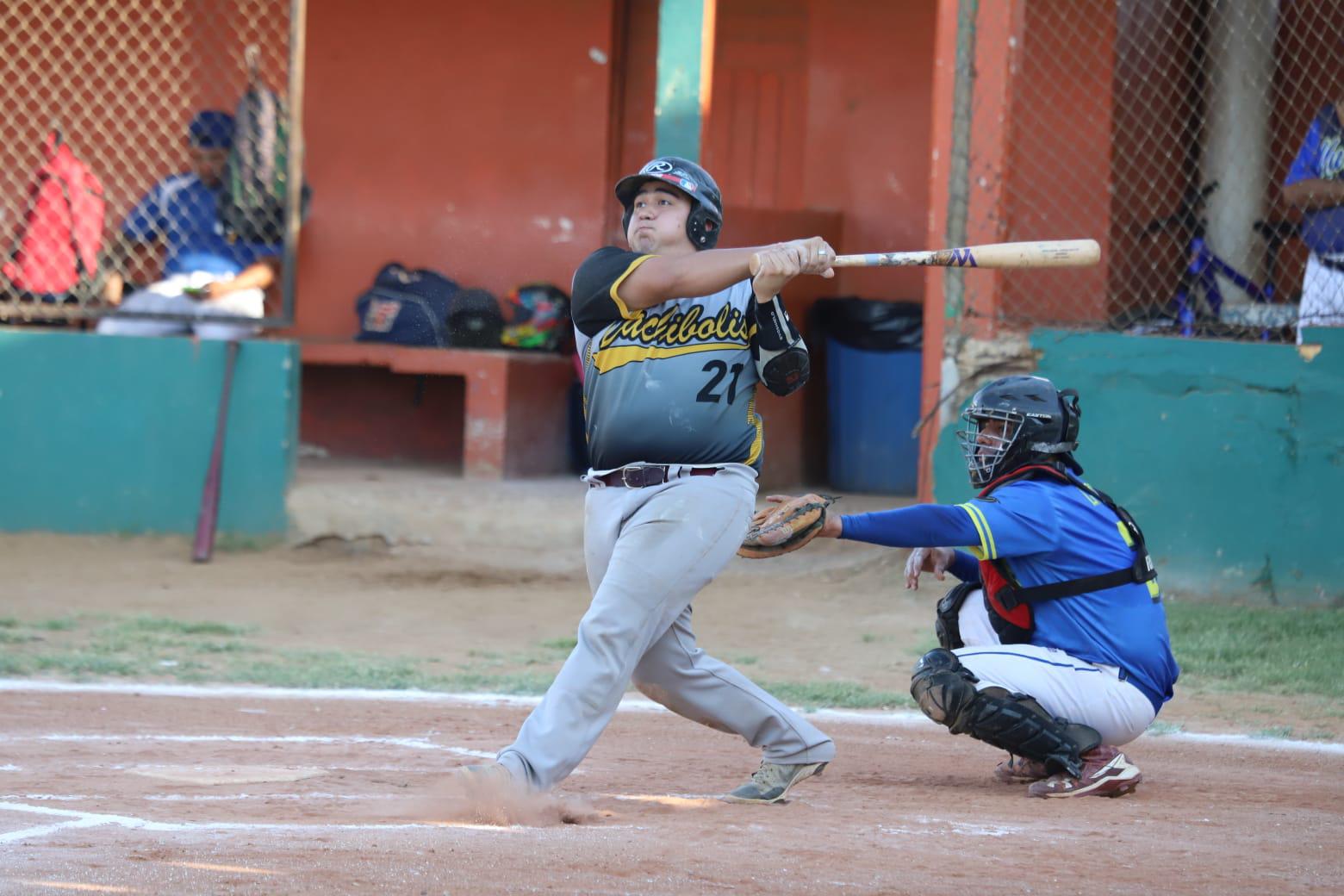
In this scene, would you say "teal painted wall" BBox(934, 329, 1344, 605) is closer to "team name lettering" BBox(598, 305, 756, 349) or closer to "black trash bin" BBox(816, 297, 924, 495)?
"black trash bin" BBox(816, 297, 924, 495)

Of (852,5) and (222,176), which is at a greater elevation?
(852,5)

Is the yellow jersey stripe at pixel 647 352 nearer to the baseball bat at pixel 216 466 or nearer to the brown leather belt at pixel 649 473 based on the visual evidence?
the brown leather belt at pixel 649 473

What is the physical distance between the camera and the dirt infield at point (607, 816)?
3.23m

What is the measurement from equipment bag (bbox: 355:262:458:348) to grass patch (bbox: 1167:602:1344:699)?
18.0ft

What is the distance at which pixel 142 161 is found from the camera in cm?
1157

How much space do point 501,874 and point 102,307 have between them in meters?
7.33

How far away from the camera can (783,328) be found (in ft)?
13.3

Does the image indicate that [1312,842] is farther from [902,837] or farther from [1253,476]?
[1253,476]

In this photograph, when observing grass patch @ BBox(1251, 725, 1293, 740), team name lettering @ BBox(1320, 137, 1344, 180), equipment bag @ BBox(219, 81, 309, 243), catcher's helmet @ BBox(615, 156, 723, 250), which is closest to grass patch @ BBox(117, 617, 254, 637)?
equipment bag @ BBox(219, 81, 309, 243)

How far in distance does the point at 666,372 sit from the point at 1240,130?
21.8 feet

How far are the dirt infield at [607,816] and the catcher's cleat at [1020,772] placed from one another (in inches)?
1.6

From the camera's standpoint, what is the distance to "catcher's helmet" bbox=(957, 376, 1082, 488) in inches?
173

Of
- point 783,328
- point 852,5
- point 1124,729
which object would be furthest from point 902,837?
point 852,5

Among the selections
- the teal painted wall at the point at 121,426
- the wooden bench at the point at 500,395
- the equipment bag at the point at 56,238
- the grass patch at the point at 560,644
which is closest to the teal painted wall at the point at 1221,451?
the grass patch at the point at 560,644
